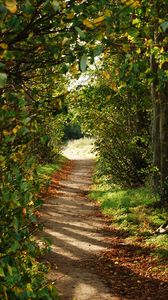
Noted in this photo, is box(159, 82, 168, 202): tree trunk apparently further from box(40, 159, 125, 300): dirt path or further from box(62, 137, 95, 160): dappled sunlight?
box(62, 137, 95, 160): dappled sunlight

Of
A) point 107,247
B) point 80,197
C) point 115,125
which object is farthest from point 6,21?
point 80,197

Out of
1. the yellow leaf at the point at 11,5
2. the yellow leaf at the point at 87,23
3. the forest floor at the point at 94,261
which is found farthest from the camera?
the forest floor at the point at 94,261

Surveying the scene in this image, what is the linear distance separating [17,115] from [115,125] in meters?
15.9

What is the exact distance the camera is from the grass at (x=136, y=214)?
1160 centimetres

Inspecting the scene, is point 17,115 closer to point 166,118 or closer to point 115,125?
point 166,118

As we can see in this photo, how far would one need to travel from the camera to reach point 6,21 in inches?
138

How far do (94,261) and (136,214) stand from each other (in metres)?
3.91

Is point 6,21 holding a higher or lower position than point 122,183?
higher

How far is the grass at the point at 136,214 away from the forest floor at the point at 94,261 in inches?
13.0

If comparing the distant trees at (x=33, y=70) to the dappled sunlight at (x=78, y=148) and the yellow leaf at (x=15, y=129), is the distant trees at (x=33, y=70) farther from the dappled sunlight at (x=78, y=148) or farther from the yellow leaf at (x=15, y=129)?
the dappled sunlight at (x=78, y=148)

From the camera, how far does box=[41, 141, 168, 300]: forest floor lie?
27.9 ft

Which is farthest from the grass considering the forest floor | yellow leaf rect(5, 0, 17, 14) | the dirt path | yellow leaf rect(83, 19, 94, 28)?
yellow leaf rect(5, 0, 17, 14)

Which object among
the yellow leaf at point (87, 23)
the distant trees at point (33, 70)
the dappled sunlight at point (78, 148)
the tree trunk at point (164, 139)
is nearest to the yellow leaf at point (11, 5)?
the distant trees at point (33, 70)

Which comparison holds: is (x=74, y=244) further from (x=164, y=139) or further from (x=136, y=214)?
(x=164, y=139)
